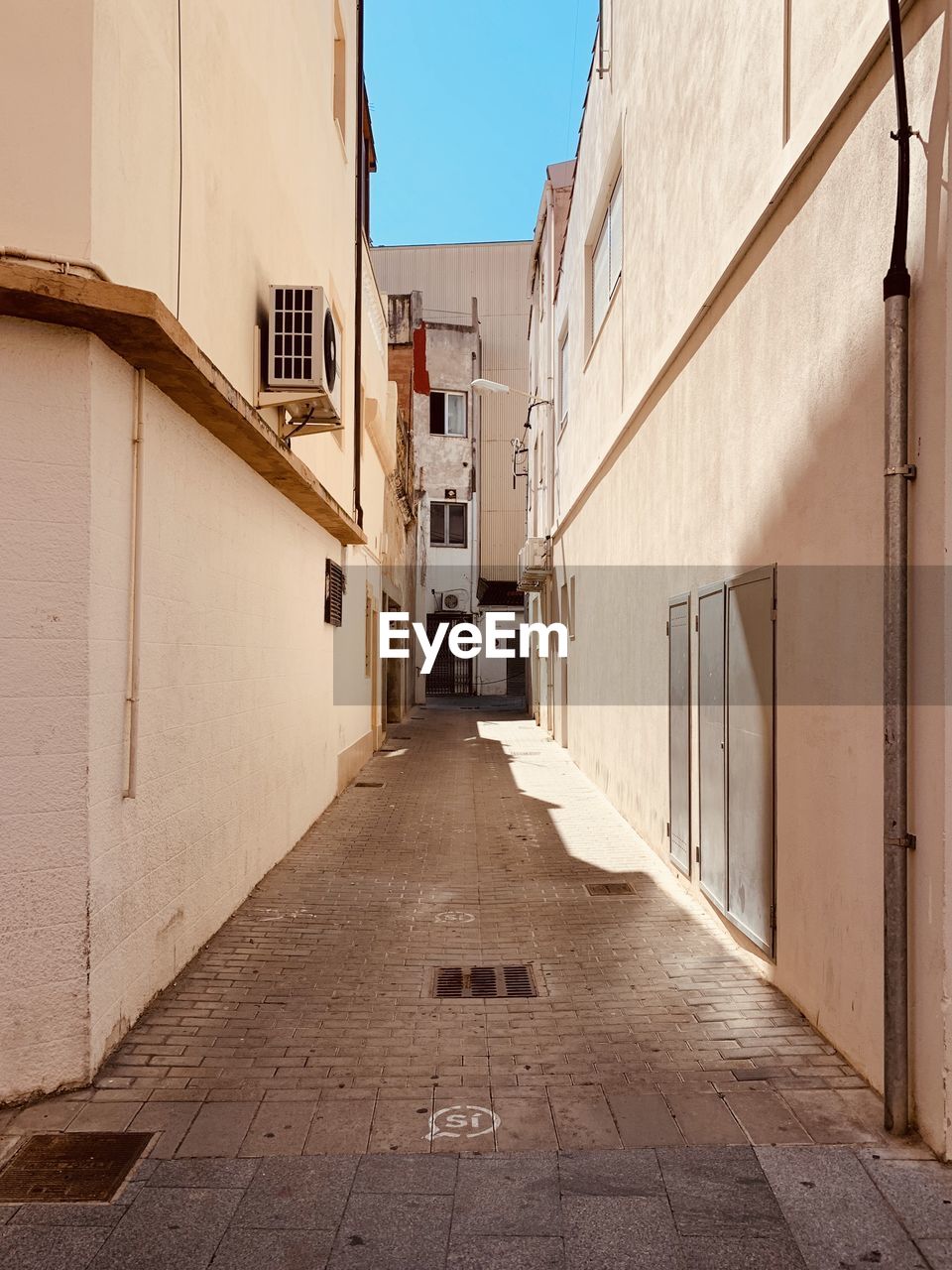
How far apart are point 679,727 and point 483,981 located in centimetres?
278

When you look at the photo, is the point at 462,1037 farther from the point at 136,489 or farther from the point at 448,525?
the point at 448,525

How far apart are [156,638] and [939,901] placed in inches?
141

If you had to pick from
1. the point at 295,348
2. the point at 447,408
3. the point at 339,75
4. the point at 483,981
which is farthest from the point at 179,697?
the point at 447,408

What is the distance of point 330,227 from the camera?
33.2 feet

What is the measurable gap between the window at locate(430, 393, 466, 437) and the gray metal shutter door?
26.0 meters

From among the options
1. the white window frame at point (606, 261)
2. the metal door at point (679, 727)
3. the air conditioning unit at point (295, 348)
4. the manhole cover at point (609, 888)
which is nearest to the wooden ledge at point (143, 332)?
the air conditioning unit at point (295, 348)

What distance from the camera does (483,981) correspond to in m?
5.05

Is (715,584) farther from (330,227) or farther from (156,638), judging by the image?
(330,227)

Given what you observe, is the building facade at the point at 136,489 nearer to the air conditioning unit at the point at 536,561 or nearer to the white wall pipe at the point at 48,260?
the white wall pipe at the point at 48,260

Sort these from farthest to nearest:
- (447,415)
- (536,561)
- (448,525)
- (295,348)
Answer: (448,525)
(447,415)
(536,561)
(295,348)

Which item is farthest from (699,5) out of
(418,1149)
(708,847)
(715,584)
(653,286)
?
(418,1149)

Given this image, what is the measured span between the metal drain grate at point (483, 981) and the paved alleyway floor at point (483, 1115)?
0.09 m

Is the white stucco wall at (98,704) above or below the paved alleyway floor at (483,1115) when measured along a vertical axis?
above

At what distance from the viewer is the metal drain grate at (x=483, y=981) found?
4879 mm
